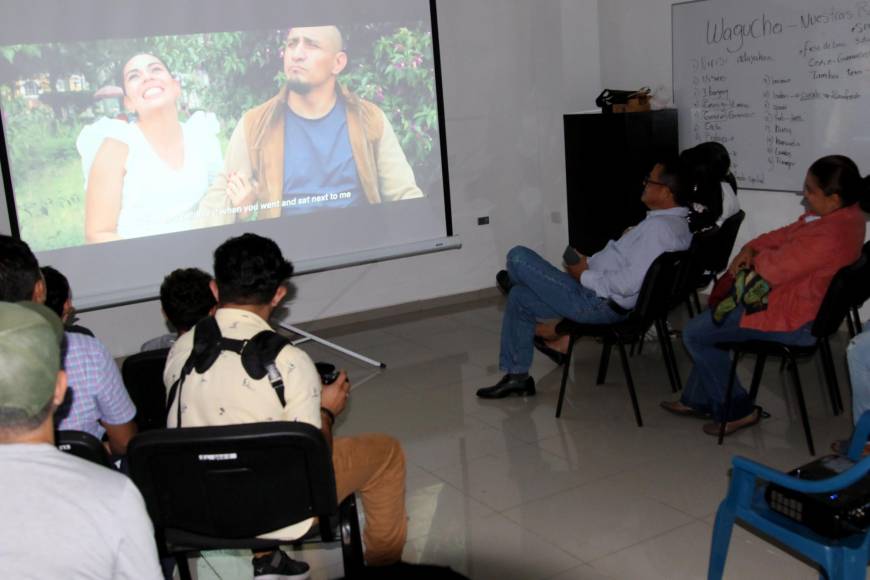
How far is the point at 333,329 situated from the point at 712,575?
3872 mm

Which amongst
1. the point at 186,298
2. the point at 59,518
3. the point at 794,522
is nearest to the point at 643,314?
the point at 794,522

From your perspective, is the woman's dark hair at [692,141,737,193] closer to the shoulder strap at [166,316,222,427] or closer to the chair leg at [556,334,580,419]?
the chair leg at [556,334,580,419]

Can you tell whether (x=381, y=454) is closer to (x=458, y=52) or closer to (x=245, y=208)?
(x=245, y=208)

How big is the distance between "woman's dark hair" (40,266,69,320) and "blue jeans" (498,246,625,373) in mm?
2230

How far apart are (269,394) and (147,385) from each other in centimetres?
80

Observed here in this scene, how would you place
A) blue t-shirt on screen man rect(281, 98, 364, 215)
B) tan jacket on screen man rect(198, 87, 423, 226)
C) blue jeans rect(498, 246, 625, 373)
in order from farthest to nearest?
1. blue t-shirt on screen man rect(281, 98, 364, 215)
2. tan jacket on screen man rect(198, 87, 423, 226)
3. blue jeans rect(498, 246, 625, 373)

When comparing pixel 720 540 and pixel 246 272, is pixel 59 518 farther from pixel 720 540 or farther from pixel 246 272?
pixel 720 540

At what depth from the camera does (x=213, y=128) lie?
213 inches

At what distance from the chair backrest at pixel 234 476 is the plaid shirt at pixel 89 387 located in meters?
0.30

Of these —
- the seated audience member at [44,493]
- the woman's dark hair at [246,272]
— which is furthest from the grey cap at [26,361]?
the woman's dark hair at [246,272]

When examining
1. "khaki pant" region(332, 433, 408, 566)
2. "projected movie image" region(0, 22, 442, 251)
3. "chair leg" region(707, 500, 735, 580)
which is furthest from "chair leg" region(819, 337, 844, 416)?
"projected movie image" region(0, 22, 442, 251)

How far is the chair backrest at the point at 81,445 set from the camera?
2121 millimetres

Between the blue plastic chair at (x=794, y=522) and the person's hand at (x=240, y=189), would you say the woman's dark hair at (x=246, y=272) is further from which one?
the person's hand at (x=240, y=189)

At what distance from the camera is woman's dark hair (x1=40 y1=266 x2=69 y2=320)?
280cm
